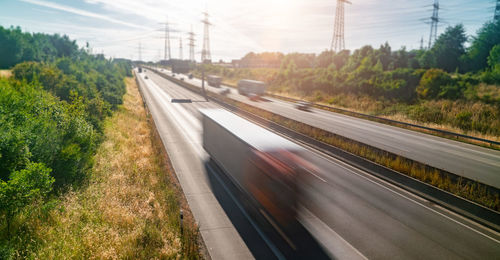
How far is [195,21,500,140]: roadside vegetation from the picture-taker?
1184 inches

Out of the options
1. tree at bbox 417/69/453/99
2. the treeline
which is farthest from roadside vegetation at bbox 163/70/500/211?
tree at bbox 417/69/453/99

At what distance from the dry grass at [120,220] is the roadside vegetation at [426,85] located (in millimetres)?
28525

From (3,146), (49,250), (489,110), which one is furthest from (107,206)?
(489,110)

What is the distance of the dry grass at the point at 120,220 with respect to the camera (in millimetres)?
8820

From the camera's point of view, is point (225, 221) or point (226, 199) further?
point (226, 199)

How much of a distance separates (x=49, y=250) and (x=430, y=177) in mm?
17454

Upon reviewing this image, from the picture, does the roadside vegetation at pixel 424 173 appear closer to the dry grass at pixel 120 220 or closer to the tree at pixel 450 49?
the dry grass at pixel 120 220

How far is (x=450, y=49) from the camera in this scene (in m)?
61.8

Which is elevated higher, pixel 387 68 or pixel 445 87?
pixel 387 68

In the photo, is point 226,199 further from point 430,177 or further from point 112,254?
point 430,177

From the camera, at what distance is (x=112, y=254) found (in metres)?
8.60

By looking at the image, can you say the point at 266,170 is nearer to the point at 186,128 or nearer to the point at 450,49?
the point at 186,128

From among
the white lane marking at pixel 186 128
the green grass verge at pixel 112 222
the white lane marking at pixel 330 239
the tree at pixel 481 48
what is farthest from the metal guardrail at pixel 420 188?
the tree at pixel 481 48

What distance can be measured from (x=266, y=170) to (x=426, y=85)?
40.0 m
